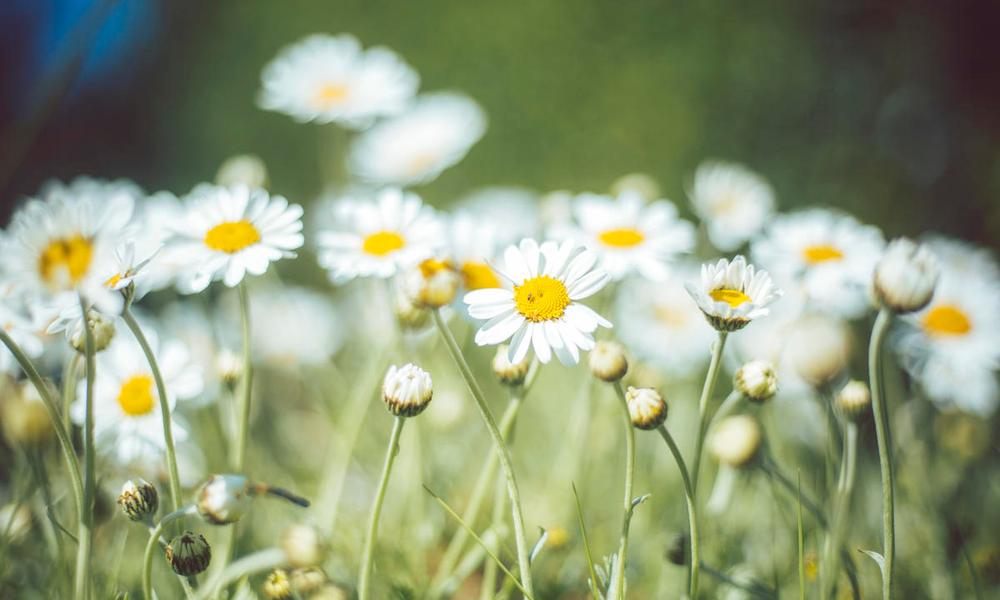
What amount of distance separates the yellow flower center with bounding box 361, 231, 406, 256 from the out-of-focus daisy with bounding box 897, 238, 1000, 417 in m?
0.74

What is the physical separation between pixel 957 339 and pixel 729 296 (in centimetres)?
60

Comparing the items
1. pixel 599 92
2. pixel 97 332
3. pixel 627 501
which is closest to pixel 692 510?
pixel 627 501

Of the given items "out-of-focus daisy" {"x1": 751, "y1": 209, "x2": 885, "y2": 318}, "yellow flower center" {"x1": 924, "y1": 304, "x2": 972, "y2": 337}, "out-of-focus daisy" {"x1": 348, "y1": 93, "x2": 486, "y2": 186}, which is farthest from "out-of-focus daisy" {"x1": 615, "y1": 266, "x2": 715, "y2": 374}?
"out-of-focus daisy" {"x1": 348, "y1": 93, "x2": 486, "y2": 186}

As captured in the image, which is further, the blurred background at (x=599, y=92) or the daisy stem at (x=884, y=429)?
the blurred background at (x=599, y=92)

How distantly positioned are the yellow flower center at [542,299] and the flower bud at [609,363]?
7cm

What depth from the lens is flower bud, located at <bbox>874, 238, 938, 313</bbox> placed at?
62 cm

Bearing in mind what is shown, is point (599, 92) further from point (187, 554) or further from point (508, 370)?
point (187, 554)

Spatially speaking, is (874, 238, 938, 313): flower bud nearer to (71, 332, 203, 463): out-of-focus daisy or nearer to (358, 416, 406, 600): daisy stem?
(358, 416, 406, 600): daisy stem

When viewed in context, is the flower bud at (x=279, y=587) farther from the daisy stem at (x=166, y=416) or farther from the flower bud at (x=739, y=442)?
the flower bud at (x=739, y=442)

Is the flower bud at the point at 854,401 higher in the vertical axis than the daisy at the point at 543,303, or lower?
lower

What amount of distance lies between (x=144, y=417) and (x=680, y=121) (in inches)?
84.7

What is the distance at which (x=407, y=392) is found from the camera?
2.18 ft

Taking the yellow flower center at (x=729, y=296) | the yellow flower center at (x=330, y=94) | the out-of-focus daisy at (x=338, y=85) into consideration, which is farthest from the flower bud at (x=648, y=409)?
the yellow flower center at (x=330, y=94)

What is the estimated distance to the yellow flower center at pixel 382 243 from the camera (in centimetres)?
85
